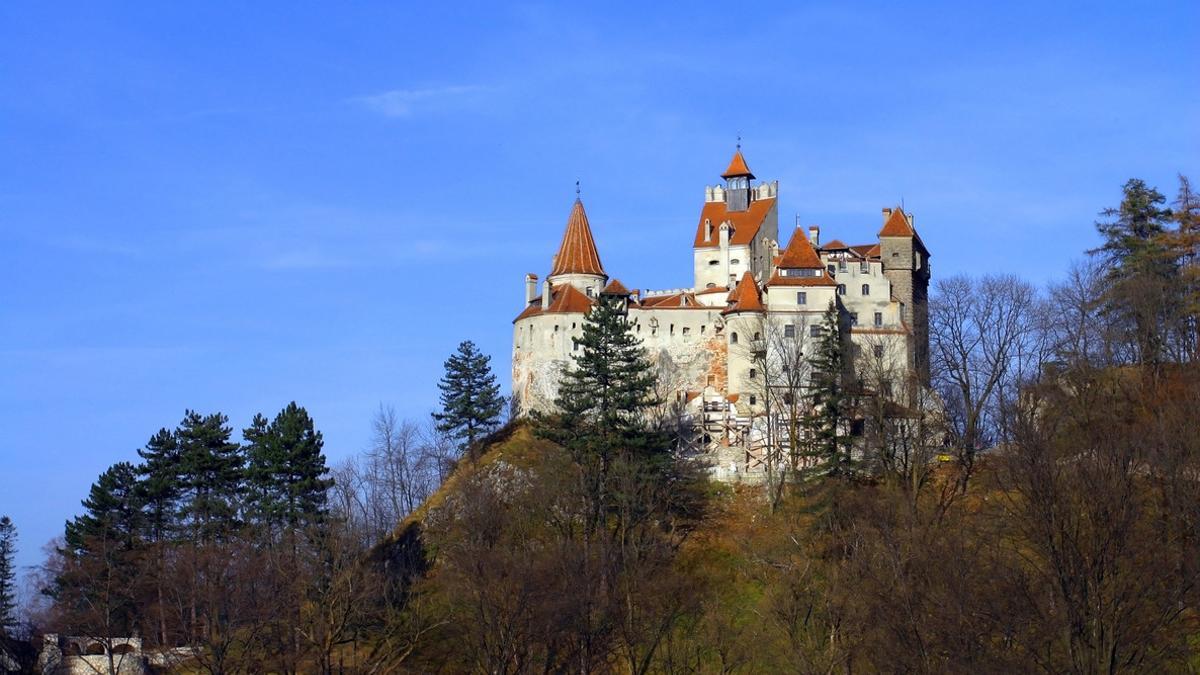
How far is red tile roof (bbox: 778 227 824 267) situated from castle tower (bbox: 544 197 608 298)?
11287 millimetres

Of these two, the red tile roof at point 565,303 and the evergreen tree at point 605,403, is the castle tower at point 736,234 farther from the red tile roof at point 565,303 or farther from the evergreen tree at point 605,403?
the evergreen tree at point 605,403

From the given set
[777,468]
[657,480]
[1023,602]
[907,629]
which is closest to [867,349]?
[777,468]

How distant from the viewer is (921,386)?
7212 centimetres

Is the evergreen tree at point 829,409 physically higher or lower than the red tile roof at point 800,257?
lower

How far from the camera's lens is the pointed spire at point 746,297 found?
78.1 meters

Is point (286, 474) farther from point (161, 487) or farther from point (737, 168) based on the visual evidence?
point (737, 168)

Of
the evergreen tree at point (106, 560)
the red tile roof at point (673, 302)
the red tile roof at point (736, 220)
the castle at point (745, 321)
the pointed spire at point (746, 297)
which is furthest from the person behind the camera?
the red tile roof at point (736, 220)

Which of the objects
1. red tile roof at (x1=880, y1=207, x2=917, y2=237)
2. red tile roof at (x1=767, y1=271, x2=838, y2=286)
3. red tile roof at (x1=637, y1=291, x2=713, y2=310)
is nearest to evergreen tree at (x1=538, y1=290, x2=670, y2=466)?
red tile roof at (x1=767, y1=271, x2=838, y2=286)

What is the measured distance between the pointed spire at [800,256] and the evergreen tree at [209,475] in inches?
1063

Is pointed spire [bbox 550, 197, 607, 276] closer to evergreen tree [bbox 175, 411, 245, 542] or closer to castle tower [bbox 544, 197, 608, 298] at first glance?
castle tower [bbox 544, 197, 608, 298]

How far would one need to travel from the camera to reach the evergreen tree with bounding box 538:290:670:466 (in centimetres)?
6512

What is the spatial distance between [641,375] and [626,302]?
6914 mm

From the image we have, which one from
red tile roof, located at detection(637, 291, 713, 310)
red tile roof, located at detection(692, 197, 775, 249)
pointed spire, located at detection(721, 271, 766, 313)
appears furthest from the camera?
red tile roof, located at detection(692, 197, 775, 249)

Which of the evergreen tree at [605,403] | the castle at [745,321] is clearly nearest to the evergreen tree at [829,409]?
the castle at [745,321]
